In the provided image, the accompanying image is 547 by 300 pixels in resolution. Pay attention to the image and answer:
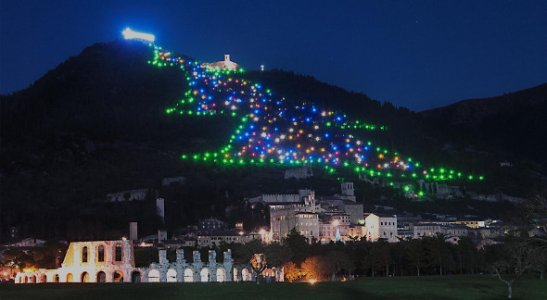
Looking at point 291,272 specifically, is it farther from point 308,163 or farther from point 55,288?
point 308,163

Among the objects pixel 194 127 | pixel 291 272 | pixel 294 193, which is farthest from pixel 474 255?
pixel 194 127

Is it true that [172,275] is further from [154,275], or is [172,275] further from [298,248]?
[298,248]

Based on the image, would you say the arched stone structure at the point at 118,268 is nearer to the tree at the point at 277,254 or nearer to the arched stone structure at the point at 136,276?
the arched stone structure at the point at 136,276

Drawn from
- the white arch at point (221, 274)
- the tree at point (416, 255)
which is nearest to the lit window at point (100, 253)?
the white arch at point (221, 274)

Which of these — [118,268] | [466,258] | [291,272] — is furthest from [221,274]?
[466,258]

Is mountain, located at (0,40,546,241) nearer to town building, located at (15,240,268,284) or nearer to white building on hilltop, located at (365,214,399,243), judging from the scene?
white building on hilltop, located at (365,214,399,243)
